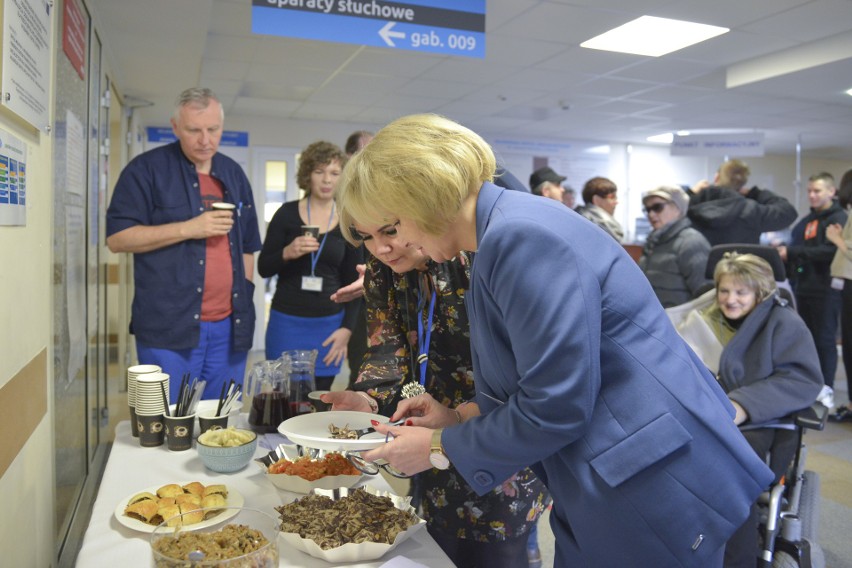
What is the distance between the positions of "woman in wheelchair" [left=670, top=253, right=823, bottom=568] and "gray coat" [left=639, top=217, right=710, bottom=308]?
3.44 ft

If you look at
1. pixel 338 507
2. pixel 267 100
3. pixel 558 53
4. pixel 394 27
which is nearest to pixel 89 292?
pixel 394 27

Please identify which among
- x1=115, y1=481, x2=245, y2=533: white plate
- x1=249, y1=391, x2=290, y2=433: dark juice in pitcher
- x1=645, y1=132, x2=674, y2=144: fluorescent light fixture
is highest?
x1=645, y1=132, x2=674, y2=144: fluorescent light fixture

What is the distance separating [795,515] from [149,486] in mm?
2143

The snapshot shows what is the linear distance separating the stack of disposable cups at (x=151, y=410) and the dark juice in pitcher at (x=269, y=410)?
0.73 ft

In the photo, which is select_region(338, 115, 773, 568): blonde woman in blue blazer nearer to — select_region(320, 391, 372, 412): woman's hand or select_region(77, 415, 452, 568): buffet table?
select_region(77, 415, 452, 568): buffet table

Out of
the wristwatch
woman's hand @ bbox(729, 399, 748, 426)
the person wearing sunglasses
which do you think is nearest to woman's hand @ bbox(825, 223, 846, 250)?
woman's hand @ bbox(729, 399, 748, 426)

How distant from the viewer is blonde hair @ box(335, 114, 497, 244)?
1091mm

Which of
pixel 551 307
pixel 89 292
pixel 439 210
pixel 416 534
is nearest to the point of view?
pixel 551 307

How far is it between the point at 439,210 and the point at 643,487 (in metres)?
0.54

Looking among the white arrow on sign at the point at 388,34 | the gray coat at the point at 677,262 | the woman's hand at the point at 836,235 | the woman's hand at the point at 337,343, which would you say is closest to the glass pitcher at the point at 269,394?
the woman's hand at the point at 337,343

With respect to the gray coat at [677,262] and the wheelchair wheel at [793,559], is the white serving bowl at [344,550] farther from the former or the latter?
the gray coat at [677,262]

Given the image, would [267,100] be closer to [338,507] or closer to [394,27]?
[394,27]

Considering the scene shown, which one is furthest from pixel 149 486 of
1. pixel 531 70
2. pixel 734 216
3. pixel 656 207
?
pixel 531 70

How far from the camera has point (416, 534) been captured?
1.24 meters
